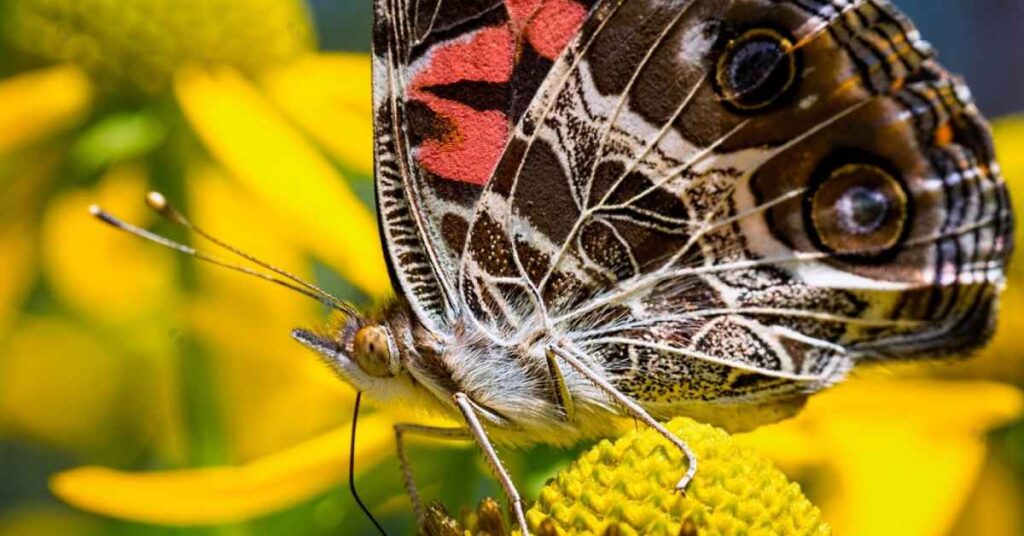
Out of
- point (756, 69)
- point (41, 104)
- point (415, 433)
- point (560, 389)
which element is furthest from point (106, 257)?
point (756, 69)

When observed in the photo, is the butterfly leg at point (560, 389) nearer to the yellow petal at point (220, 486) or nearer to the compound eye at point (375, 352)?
the compound eye at point (375, 352)

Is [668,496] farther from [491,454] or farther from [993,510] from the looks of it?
[993,510]

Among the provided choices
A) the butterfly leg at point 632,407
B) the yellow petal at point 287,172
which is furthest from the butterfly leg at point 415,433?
the yellow petal at point 287,172

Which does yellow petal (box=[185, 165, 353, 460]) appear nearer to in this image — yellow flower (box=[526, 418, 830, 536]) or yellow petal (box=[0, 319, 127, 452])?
yellow petal (box=[0, 319, 127, 452])

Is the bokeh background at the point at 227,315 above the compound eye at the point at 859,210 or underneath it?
underneath

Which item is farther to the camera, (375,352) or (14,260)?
(14,260)

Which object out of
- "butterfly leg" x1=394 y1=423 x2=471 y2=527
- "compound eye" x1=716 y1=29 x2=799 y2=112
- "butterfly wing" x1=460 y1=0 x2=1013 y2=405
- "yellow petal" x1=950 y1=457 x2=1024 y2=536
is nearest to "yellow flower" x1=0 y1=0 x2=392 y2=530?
"butterfly leg" x1=394 y1=423 x2=471 y2=527

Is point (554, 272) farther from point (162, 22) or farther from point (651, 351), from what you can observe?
point (162, 22)
